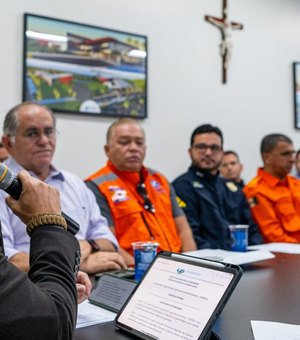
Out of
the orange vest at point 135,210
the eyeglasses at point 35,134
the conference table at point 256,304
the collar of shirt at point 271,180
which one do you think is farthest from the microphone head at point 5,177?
the collar of shirt at point 271,180

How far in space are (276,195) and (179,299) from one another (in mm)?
2196

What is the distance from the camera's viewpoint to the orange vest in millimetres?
2336

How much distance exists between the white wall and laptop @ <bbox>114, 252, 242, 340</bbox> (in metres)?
2.17

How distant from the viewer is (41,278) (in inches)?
30.7

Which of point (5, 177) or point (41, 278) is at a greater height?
point (5, 177)

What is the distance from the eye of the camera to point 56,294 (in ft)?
2.47

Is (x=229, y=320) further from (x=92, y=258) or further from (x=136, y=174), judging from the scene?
(x=136, y=174)

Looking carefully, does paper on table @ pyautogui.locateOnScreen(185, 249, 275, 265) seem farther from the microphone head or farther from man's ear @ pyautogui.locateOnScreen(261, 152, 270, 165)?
man's ear @ pyautogui.locateOnScreen(261, 152, 270, 165)

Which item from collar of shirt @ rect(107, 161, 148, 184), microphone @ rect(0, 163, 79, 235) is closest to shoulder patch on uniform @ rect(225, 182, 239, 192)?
collar of shirt @ rect(107, 161, 148, 184)

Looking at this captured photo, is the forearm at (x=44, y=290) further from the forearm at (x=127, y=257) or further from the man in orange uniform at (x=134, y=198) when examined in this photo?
the man in orange uniform at (x=134, y=198)

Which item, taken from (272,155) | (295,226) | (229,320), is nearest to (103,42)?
(272,155)

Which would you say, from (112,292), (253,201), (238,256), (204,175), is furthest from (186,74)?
(112,292)

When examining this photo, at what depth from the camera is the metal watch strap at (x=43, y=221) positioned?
0.84 meters

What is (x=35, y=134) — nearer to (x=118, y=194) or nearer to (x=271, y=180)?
(x=118, y=194)
